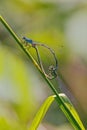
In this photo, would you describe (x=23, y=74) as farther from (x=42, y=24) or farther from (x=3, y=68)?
(x=42, y=24)

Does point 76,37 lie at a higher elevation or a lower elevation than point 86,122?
higher

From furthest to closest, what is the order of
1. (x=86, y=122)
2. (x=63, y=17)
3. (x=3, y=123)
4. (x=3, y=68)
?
(x=63, y=17) → (x=86, y=122) → (x=3, y=68) → (x=3, y=123)

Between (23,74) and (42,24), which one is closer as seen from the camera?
(23,74)

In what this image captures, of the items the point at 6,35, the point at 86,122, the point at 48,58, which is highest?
the point at 6,35

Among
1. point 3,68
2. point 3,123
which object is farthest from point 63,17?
point 3,123

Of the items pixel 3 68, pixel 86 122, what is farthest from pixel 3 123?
pixel 86 122

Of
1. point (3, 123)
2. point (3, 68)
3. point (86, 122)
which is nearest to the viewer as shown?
point (3, 123)

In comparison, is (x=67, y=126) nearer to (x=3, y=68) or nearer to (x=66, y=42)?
(x=66, y=42)

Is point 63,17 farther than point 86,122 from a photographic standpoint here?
Yes

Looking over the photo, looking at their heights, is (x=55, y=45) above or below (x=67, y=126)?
above
